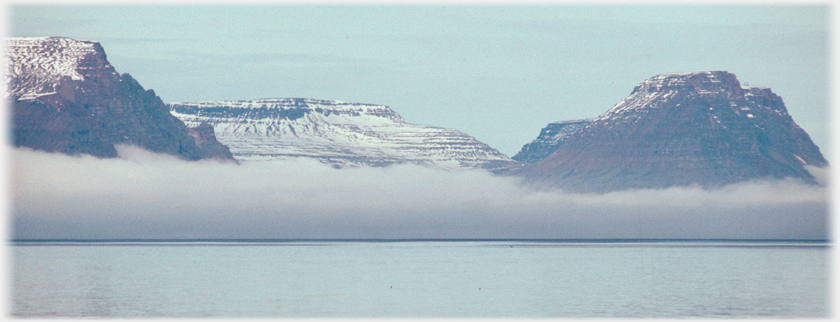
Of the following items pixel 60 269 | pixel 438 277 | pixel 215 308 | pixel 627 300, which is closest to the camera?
pixel 215 308

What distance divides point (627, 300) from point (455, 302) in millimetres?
22392

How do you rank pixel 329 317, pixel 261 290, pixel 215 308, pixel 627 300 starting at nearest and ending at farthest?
1. pixel 329 317
2. pixel 215 308
3. pixel 627 300
4. pixel 261 290

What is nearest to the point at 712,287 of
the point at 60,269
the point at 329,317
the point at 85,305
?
the point at 329,317

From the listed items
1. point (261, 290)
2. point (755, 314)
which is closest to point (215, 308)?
point (261, 290)

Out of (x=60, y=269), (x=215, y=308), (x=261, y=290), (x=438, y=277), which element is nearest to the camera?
(x=215, y=308)

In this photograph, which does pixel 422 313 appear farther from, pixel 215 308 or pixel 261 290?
pixel 261 290

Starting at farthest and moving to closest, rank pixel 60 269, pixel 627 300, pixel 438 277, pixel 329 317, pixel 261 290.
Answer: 1. pixel 60 269
2. pixel 438 277
3. pixel 261 290
4. pixel 627 300
5. pixel 329 317

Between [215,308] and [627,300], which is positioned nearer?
[215,308]

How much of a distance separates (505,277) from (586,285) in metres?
24.4

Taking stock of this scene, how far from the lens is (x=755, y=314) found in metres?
109

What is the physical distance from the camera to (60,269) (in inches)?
7766

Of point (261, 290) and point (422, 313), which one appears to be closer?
point (422, 313)

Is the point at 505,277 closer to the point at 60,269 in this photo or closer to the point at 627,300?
the point at 627,300

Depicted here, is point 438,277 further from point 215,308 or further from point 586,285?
point 215,308
